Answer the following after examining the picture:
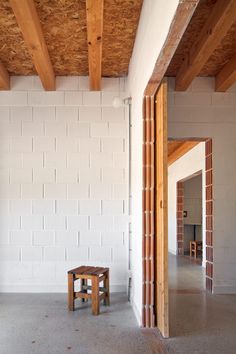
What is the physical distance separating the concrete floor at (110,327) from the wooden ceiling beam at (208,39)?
294 centimetres

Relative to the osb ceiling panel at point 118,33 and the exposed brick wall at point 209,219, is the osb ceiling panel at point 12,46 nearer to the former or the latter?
the osb ceiling panel at point 118,33

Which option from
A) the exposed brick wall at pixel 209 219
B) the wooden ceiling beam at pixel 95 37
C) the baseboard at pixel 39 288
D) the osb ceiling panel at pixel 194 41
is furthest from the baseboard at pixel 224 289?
the wooden ceiling beam at pixel 95 37

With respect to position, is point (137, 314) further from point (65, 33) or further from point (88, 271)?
point (65, 33)

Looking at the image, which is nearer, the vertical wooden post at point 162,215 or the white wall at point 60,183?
the vertical wooden post at point 162,215

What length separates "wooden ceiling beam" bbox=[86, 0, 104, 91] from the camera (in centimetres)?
340

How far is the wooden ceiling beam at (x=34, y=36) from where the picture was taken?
11.1 feet

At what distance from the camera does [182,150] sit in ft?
30.8

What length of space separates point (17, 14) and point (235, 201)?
3847mm

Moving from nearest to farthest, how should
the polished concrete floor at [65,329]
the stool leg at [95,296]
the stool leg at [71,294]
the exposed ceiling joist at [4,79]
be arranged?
the polished concrete floor at [65,329], the stool leg at [95,296], the stool leg at [71,294], the exposed ceiling joist at [4,79]

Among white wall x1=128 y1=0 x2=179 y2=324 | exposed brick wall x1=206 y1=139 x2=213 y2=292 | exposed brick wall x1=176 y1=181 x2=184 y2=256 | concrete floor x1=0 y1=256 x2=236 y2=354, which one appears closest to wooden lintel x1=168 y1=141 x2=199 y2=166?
exposed brick wall x1=176 y1=181 x2=184 y2=256

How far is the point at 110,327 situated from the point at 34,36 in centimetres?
308

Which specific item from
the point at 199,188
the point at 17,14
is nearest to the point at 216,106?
the point at 17,14

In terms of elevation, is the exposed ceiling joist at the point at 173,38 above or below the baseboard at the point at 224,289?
above

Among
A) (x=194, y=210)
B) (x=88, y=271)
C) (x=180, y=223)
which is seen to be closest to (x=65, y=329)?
(x=88, y=271)
